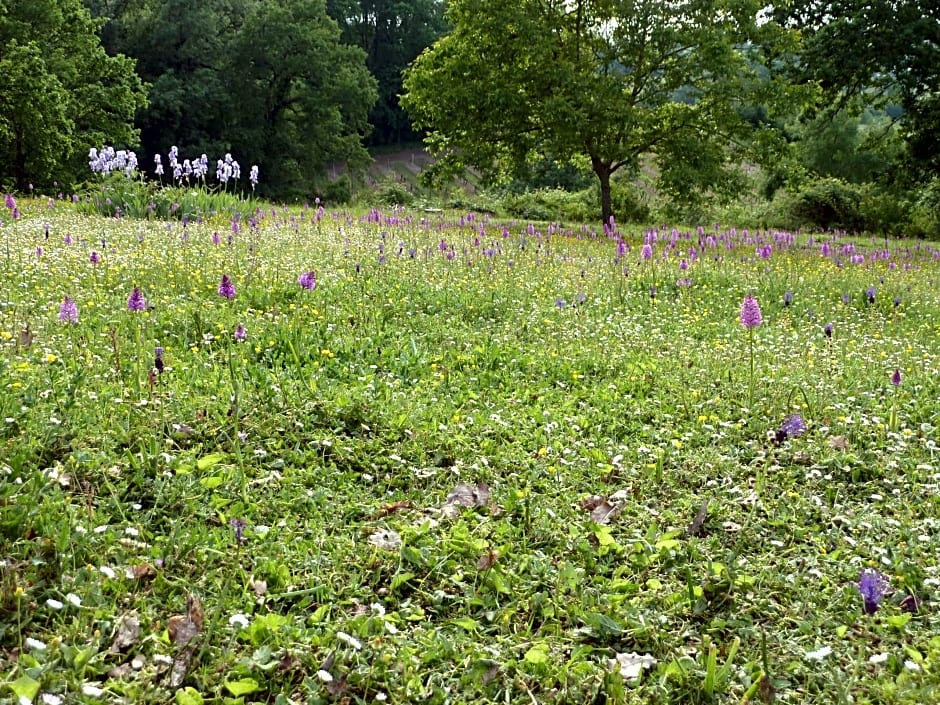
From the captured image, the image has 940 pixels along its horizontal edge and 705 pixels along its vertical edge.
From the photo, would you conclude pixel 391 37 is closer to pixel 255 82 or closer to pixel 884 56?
pixel 255 82

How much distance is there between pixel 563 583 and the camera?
3074 mm

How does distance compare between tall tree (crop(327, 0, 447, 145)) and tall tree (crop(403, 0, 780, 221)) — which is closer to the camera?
tall tree (crop(403, 0, 780, 221))

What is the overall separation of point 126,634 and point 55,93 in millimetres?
30617

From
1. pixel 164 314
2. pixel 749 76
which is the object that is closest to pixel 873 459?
pixel 164 314

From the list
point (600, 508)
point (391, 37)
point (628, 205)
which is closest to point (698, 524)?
point (600, 508)

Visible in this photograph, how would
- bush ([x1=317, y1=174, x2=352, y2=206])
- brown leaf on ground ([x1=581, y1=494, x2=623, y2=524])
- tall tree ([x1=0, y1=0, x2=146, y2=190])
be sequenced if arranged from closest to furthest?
brown leaf on ground ([x1=581, y1=494, x2=623, y2=524]), tall tree ([x1=0, y1=0, x2=146, y2=190]), bush ([x1=317, y1=174, x2=352, y2=206])

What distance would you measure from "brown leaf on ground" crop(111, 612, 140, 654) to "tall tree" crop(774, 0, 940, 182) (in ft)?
67.3

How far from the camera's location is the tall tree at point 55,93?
2669 cm

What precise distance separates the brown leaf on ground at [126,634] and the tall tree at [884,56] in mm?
20519

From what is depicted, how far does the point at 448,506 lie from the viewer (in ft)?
12.0

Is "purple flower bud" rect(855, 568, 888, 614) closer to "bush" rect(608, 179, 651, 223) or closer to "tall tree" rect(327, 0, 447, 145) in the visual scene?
"bush" rect(608, 179, 651, 223)

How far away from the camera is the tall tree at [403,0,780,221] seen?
17.3 meters

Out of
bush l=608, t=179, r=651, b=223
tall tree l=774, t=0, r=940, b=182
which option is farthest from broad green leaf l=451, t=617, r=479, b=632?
bush l=608, t=179, r=651, b=223

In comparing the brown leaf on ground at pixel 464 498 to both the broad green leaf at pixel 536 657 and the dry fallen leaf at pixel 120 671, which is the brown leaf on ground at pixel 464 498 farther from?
the dry fallen leaf at pixel 120 671
